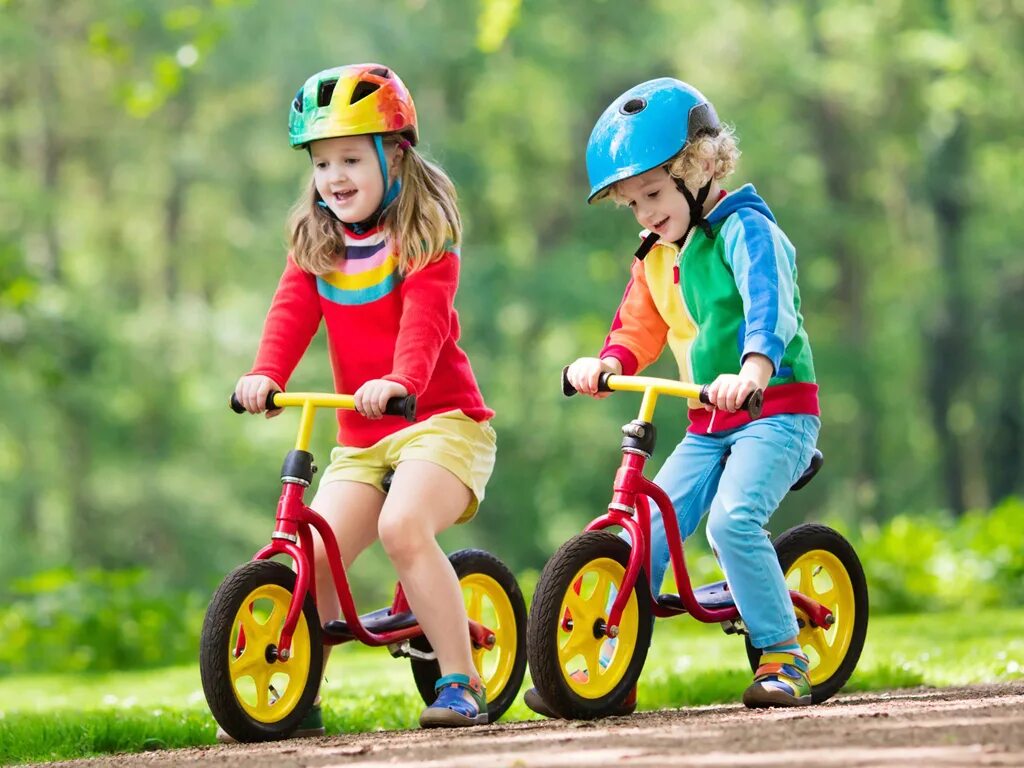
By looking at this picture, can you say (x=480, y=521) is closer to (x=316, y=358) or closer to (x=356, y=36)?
(x=316, y=358)

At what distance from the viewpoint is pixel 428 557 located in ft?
14.5

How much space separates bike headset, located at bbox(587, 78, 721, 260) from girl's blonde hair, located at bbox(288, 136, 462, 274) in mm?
450

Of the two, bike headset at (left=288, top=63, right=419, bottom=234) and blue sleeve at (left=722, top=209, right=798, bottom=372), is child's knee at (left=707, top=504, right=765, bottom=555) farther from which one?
bike headset at (left=288, top=63, right=419, bottom=234)

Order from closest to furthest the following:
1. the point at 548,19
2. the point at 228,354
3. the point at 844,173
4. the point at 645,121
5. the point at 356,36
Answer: the point at 645,121
the point at 356,36
the point at 228,354
the point at 548,19
the point at 844,173

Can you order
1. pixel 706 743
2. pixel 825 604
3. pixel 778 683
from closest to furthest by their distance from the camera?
pixel 706 743 → pixel 778 683 → pixel 825 604

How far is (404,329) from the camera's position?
177 inches

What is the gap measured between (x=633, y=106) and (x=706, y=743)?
75.2 inches

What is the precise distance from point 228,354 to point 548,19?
6959 mm

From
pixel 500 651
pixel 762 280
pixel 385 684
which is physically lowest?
pixel 385 684

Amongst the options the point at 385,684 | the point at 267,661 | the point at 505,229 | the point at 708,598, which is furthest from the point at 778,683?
the point at 505,229

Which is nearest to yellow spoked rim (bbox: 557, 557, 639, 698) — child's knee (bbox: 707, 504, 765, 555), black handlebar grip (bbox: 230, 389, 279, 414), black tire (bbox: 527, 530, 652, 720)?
black tire (bbox: 527, 530, 652, 720)

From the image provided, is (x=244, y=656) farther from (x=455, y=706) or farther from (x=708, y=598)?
(x=708, y=598)

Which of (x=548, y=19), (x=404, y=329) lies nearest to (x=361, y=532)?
(x=404, y=329)

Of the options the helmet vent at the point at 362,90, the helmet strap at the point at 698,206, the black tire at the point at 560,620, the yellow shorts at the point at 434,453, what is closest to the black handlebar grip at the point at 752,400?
the black tire at the point at 560,620
